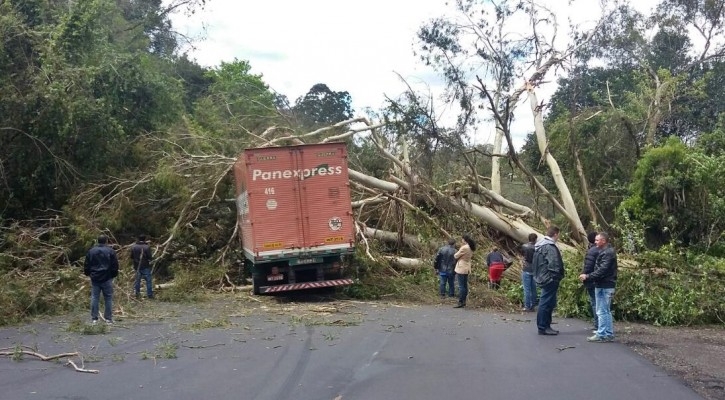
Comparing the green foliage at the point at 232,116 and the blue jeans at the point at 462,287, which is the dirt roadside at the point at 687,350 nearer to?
the blue jeans at the point at 462,287

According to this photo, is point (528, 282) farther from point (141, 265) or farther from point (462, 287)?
point (141, 265)

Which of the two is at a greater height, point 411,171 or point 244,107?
point 244,107

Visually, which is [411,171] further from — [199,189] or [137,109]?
[137,109]

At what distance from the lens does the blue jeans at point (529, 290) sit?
13.7 meters

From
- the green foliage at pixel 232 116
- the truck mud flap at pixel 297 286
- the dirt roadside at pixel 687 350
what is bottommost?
the dirt roadside at pixel 687 350

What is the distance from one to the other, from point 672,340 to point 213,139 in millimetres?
13256

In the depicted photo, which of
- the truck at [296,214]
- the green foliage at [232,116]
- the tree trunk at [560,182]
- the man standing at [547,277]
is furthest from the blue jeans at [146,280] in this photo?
the tree trunk at [560,182]

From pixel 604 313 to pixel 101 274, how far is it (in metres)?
7.97

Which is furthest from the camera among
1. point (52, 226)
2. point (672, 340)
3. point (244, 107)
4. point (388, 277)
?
point (244, 107)

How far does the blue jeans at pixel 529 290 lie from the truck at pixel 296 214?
3.90 meters

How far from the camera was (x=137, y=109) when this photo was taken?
2080cm

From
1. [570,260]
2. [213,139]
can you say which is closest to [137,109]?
[213,139]

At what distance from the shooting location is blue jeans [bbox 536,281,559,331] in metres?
10.5

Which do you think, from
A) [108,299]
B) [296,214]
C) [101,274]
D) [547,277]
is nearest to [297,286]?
[296,214]
